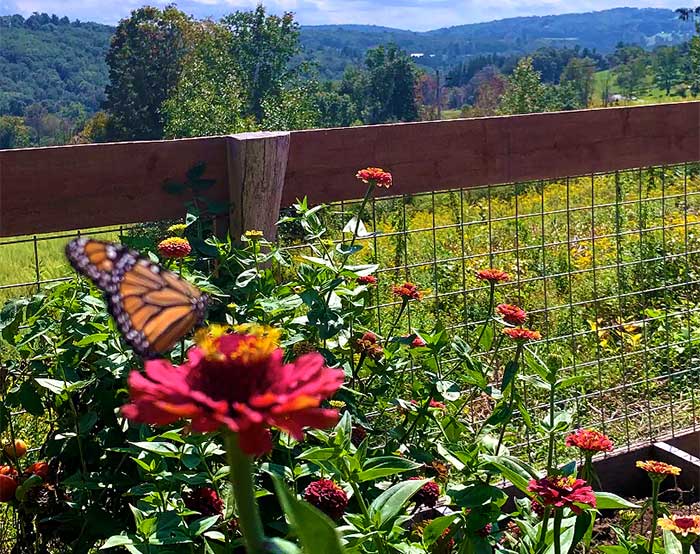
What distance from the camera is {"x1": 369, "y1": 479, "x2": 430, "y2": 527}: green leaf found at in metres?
1.29

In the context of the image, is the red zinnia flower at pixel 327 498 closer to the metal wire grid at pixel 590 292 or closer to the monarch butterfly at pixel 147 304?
the monarch butterfly at pixel 147 304

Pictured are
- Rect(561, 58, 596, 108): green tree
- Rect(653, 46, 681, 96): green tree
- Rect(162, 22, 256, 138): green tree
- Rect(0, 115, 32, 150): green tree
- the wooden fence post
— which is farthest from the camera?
Rect(561, 58, 596, 108): green tree

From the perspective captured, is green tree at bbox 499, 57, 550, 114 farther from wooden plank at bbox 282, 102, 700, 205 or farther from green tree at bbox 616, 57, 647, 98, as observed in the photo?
green tree at bbox 616, 57, 647, 98

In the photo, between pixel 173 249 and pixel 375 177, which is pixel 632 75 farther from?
pixel 173 249

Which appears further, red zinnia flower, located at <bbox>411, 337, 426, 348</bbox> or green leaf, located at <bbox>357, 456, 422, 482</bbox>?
red zinnia flower, located at <bbox>411, 337, 426, 348</bbox>

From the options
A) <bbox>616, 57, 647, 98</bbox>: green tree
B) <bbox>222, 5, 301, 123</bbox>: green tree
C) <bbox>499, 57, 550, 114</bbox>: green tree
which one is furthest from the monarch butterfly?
<bbox>616, 57, 647, 98</bbox>: green tree

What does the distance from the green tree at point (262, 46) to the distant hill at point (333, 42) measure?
9732 mm

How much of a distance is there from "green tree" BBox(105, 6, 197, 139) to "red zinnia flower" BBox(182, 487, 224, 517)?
52.1 meters

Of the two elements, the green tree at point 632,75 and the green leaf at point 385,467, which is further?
the green tree at point 632,75

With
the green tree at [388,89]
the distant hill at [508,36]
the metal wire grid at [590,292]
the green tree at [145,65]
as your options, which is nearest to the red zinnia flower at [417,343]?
the metal wire grid at [590,292]

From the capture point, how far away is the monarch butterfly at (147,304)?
1.19 meters

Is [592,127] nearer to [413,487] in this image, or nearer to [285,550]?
[413,487]

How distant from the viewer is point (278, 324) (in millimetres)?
1867

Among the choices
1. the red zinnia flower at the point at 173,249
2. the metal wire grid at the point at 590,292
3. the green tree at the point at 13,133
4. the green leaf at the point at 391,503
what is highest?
the red zinnia flower at the point at 173,249
